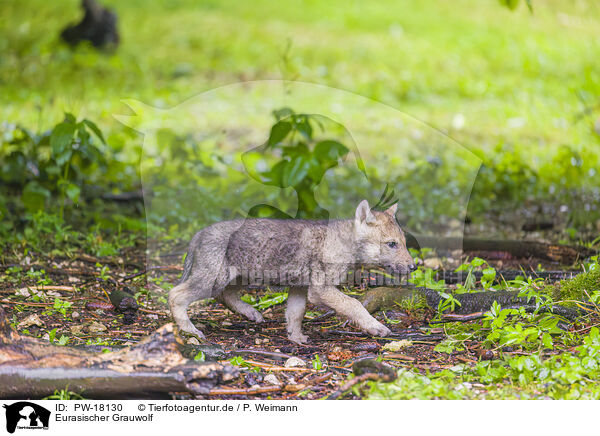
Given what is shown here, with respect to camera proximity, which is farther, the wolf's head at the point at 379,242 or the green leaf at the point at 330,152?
the green leaf at the point at 330,152

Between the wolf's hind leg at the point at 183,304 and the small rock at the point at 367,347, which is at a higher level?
the wolf's hind leg at the point at 183,304

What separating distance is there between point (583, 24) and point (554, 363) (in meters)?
15.0

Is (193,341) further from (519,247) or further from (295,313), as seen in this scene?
(519,247)

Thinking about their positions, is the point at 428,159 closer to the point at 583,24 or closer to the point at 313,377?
the point at 313,377

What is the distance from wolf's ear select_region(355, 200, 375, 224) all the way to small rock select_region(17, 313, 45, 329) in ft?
8.26

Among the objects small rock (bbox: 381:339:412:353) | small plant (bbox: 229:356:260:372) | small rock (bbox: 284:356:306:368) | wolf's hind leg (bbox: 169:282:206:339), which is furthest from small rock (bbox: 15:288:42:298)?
small rock (bbox: 381:339:412:353)

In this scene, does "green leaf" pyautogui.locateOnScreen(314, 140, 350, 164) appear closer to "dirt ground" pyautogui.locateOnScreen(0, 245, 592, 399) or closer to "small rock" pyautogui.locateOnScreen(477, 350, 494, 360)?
"dirt ground" pyautogui.locateOnScreen(0, 245, 592, 399)

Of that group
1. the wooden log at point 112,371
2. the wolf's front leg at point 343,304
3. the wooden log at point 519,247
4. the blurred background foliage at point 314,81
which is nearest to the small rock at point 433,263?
the wooden log at point 519,247

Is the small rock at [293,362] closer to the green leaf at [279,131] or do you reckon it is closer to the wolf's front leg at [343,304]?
the wolf's front leg at [343,304]

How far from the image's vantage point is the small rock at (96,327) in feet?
18.5

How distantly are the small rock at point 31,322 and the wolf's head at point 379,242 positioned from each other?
8.10 feet
